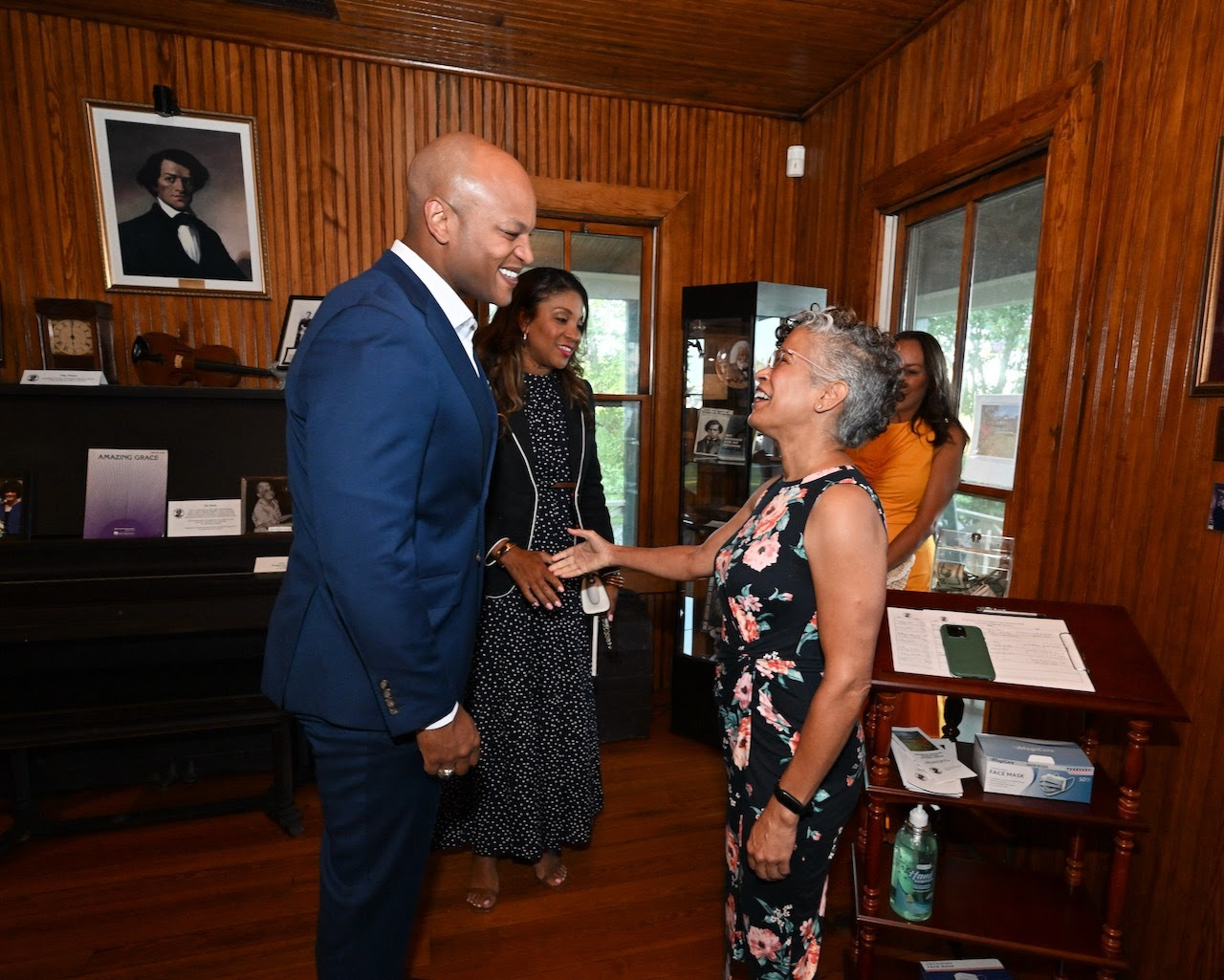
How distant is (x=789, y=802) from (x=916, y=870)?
62 centimetres

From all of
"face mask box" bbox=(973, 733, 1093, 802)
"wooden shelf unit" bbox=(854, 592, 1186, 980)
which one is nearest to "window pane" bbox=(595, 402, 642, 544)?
"wooden shelf unit" bbox=(854, 592, 1186, 980)

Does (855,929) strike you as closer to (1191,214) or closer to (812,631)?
(812,631)

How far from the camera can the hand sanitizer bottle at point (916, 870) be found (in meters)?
1.61

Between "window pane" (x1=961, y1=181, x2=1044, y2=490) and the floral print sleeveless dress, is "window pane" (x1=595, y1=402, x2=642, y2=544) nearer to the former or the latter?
"window pane" (x1=961, y1=181, x2=1044, y2=490)

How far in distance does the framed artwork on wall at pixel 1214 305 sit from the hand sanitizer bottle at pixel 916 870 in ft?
4.00

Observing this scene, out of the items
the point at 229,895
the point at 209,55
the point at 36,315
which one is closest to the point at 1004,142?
the point at 209,55

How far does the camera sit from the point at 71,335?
257 cm

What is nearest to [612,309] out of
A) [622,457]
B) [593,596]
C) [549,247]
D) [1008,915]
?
[549,247]

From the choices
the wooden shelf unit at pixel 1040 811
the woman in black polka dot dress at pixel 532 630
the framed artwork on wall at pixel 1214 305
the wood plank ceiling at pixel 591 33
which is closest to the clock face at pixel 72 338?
the wood plank ceiling at pixel 591 33

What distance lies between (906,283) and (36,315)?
138 inches

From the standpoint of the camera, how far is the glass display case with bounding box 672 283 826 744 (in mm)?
3061

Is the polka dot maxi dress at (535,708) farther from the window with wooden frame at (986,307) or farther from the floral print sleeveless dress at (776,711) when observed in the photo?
the window with wooden frame at (986,307)

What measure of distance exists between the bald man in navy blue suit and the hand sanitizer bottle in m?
1.06

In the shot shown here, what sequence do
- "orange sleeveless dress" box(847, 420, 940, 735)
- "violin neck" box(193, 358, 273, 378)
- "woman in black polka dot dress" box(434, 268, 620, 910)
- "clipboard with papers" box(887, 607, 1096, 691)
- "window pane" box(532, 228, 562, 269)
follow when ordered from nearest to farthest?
"clipboard with papers" box(887, 607, 1096, 691)
"woman in black polka dot dress" box(434, 268, 620, 910)
"orange sleeveless dress" box(847, 420, 940, 735)
"violin neck" box(193, 358, 273, 378)
"window pane" box(532, 228, 562, 269)
